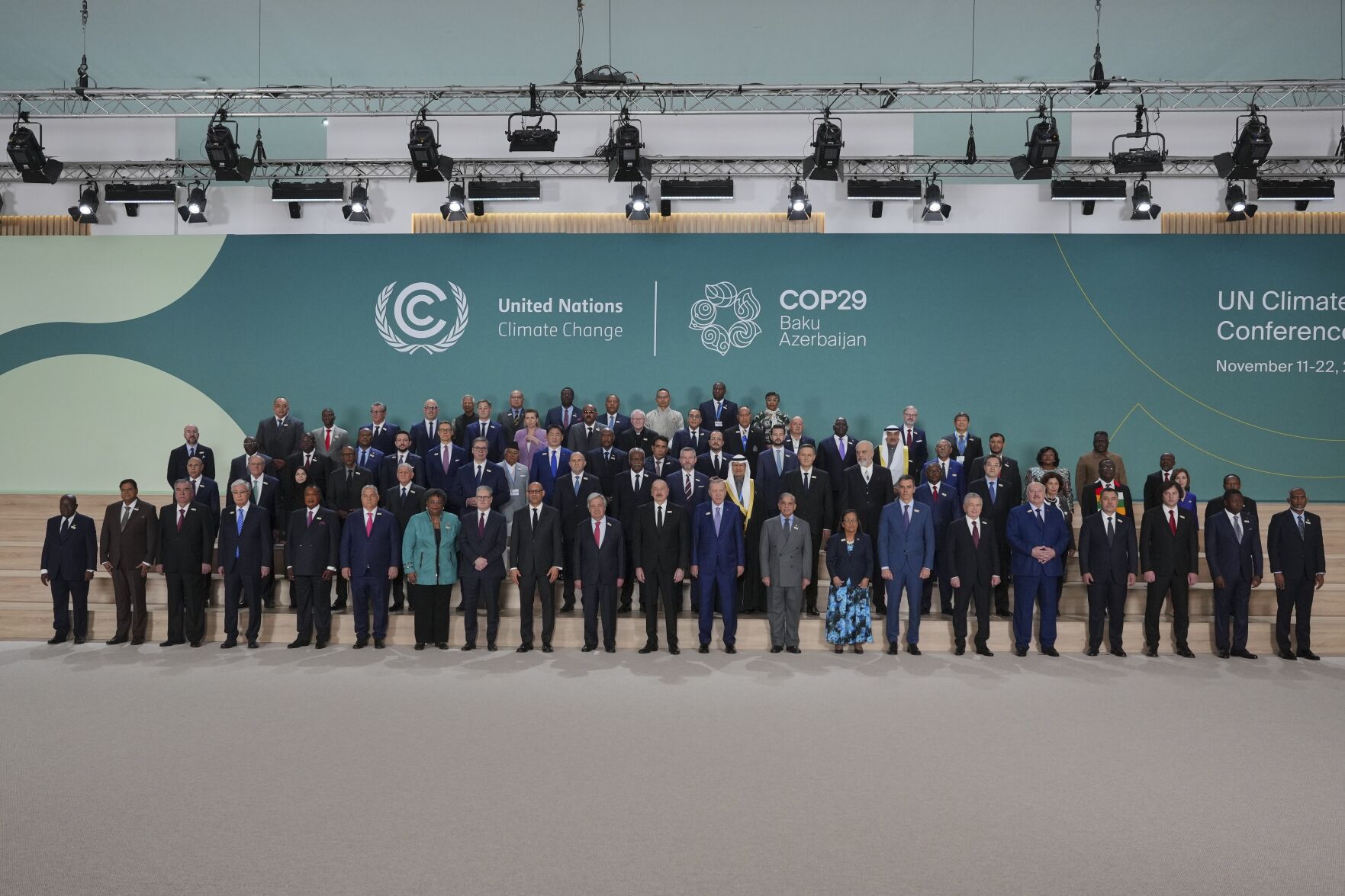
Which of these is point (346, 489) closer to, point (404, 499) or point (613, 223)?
point (404, 499)

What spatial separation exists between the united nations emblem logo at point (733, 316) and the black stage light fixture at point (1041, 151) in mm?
3304

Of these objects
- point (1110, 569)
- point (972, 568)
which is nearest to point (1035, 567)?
point (972, 568)

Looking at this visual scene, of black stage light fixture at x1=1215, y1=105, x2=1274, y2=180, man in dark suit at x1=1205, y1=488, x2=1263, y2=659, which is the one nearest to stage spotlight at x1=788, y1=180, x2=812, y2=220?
black stage light fixture at x1=1215, y1=105, x2=1274, y2=180

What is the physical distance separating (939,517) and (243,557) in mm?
6006

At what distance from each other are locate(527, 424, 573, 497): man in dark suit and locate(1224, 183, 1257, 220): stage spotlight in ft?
26.7

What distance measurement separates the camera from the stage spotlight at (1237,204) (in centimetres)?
1030

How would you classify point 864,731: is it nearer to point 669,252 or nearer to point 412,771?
point 412,771

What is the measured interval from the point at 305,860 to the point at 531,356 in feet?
25.8

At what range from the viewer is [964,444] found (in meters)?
8.98

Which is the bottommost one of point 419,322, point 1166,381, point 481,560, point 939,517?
point 481,560

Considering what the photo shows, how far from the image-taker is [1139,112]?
8555 mm

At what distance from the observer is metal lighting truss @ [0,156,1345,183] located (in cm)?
1028

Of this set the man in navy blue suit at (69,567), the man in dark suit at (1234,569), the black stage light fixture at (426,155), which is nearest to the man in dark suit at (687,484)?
the black stage light fixture at (426,155)

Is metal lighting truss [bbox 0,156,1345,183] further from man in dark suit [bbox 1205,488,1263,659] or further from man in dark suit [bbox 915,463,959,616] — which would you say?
man in dark suit [bbox 1205,488,1263,659]
